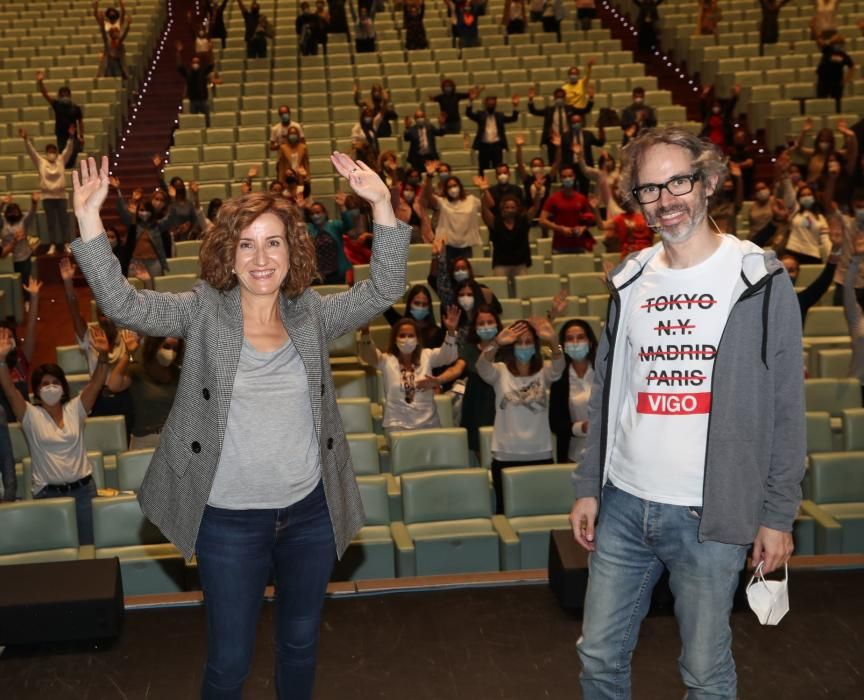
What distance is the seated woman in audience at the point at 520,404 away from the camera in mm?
5828

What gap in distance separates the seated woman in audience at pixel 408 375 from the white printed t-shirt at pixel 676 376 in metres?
3.75

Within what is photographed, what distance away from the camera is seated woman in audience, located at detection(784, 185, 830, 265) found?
354 inches

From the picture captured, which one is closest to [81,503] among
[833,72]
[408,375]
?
[408,375]

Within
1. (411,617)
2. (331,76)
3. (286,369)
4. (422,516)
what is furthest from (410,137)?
(286,369)

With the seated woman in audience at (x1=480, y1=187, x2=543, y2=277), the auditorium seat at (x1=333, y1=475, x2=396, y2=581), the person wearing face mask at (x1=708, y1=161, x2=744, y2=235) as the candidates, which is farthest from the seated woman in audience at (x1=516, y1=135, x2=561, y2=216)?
the auditorium seat at (x1=333, y1=475, x2=396, y2=581)

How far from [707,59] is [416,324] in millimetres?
7890

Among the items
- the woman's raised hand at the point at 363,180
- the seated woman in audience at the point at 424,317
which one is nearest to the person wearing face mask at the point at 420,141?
the seated woman in audience at the point at 424,317

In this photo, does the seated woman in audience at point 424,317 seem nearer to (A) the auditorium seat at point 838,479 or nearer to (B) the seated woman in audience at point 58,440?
(B) the seated woman in audience at point 58,440

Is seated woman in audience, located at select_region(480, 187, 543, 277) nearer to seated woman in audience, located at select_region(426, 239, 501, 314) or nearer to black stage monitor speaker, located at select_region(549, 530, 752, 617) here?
seated woman in audience, located at select_region(426, 239, 501, 314)

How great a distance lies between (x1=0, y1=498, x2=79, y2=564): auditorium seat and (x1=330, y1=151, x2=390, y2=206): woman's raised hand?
2.90 metres

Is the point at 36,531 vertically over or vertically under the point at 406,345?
under

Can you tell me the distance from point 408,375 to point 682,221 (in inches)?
155

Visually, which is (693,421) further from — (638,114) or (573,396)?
(638,114)

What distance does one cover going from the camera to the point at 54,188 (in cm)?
1008
